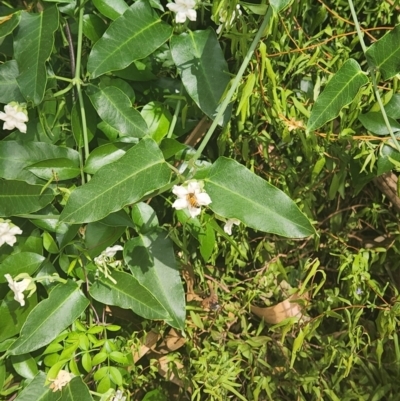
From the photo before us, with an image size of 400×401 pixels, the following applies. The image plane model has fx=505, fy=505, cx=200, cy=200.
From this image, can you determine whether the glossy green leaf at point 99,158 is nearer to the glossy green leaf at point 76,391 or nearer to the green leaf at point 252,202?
the green leaf at point 252,202

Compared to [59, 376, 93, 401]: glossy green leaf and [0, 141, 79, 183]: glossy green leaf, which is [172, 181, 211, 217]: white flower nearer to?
[0, 141, 79, 183]: glossy green leaf

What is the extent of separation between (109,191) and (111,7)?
33 cm

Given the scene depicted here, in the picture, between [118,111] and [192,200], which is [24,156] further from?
[192,200]

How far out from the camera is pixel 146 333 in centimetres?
105

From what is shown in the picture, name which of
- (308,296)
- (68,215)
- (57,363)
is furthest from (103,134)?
(308,296)

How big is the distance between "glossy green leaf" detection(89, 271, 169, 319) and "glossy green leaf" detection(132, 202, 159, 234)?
0.29 feet

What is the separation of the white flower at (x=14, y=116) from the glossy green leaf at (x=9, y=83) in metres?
0.04

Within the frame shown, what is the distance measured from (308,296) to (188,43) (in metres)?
0.55

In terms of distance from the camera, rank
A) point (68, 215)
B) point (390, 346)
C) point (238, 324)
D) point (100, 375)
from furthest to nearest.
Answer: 1. point (238, 324)
2. point (390, 346)
3. point (100, 375)
4. point (68, 215)

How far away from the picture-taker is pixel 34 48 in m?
0.79

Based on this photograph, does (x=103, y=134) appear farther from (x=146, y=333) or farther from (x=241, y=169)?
(x=146, y=333)

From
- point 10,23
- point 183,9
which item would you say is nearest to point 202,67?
point 183,9

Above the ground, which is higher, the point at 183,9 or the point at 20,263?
the point at 183,9

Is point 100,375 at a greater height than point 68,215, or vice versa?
point 68,215
